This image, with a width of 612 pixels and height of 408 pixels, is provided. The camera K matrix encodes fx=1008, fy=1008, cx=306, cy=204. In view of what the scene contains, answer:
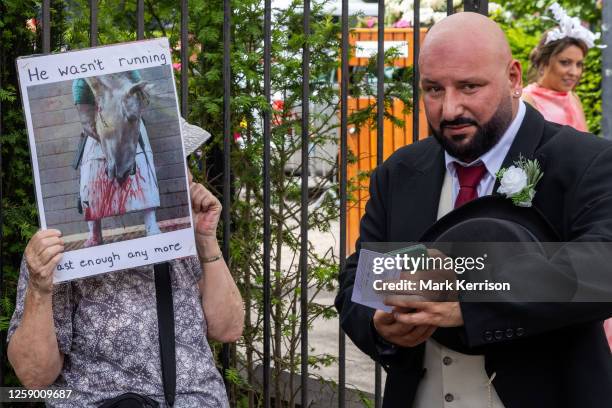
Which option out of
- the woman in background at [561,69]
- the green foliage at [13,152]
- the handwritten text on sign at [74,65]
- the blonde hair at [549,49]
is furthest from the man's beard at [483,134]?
the blonde hair at [549,49]

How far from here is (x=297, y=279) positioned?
158 inches

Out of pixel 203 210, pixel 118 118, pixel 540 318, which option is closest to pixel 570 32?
pixel 203 210

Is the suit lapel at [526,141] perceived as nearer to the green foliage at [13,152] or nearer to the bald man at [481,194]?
the bald man at [481,194]

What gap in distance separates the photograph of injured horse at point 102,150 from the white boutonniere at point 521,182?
3.12 ft

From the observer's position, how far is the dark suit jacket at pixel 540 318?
218 cm

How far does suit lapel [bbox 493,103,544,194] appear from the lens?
238cm

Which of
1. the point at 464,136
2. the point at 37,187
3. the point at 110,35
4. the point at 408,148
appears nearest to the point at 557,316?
the point at 464,136

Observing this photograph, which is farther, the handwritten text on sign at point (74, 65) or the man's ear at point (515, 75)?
the handwritten text on sign at point (74, 65)

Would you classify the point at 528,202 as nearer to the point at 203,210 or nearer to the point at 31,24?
the point at 203,210

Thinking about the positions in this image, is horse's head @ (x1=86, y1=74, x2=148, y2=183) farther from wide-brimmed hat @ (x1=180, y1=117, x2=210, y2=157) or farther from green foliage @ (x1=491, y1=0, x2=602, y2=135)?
green foliage @ (x1=491, y1=0, x2=602, y2=135)

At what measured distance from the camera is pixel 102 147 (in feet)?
8.84

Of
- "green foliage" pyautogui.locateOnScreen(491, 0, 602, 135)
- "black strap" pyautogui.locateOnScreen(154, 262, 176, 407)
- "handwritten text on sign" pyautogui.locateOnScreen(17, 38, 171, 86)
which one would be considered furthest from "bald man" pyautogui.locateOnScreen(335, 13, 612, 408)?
"green foliage" pyautogui.locateOnScreen(491, 0, 602, 135)

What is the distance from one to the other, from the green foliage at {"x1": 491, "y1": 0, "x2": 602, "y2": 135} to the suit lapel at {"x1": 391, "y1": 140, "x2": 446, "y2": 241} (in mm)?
7677

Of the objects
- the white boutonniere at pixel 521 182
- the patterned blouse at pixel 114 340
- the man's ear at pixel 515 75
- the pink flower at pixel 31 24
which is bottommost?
the patterned blouse at pixel 114 340
